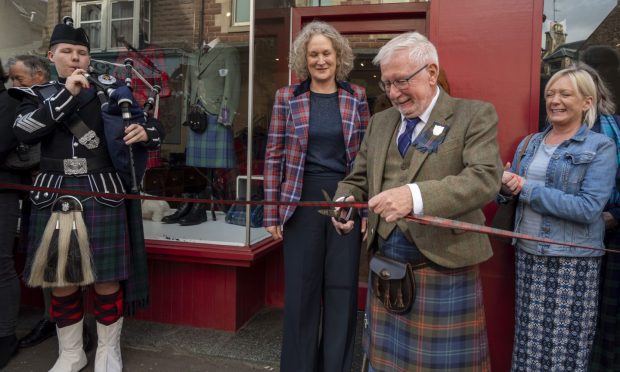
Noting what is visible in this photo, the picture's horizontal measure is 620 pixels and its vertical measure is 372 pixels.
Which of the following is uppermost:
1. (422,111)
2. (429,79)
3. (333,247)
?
(429,79)

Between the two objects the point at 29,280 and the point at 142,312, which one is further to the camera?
the point at 142,312

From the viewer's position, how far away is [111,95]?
8.24 ft

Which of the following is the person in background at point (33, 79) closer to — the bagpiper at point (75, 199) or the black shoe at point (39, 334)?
the black shoe at point (39, 334)

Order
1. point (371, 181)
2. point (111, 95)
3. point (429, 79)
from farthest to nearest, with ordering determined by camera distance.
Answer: point (111, 95), point (371, 181), point (429, 79)

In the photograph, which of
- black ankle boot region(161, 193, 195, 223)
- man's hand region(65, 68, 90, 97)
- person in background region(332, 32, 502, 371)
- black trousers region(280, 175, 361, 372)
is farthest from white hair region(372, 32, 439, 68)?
black ankle boot region(161, 193, 195, 223)

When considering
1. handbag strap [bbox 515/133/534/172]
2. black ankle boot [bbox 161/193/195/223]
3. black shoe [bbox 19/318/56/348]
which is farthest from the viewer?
black ankle boot [bbox 161/193/195/223]

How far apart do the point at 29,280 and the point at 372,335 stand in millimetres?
2005

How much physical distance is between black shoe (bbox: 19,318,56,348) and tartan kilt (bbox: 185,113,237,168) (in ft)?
5.47

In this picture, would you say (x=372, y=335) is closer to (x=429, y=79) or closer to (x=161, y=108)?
(x=429, y=79)

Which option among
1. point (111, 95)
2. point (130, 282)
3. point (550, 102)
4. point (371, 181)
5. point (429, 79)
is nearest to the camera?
point (429, 79)

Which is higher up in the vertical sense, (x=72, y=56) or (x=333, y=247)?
(x=72, y=56)

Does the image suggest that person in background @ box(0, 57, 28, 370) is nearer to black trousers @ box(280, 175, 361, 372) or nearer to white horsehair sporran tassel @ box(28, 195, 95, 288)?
white horsehair sporran tassel @ box(28, 195, 95, 288)

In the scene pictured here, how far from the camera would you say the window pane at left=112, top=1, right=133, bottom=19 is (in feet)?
13.3

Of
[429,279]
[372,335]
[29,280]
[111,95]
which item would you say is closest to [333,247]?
[372,335]
